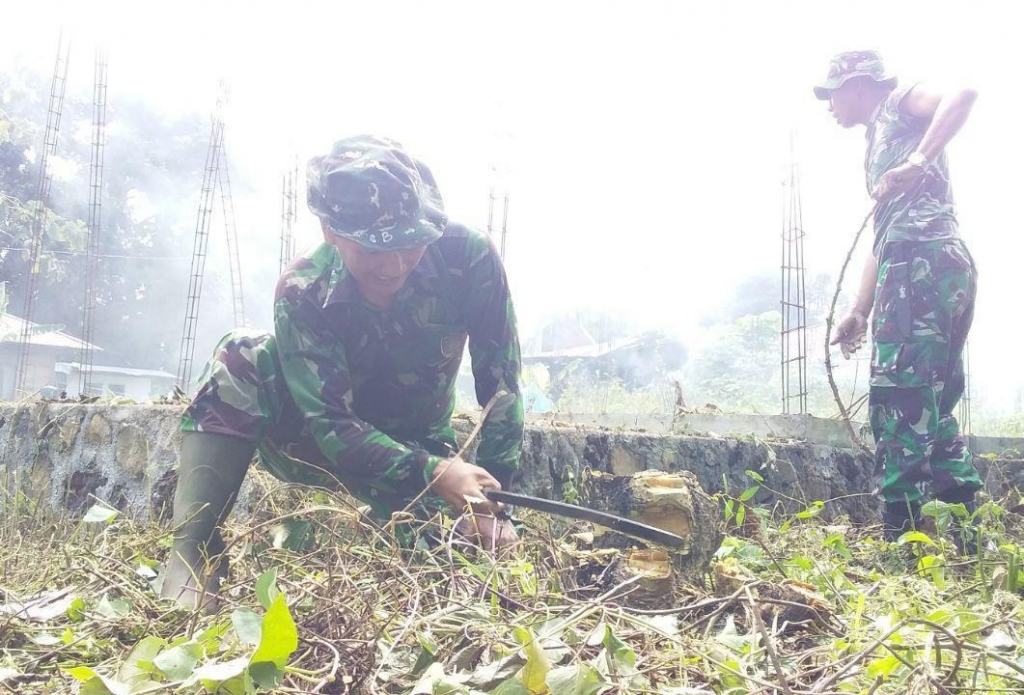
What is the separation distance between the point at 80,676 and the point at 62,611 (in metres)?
0.61

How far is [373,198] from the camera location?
200cm

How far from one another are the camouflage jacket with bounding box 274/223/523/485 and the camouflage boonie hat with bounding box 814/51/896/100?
172 cm

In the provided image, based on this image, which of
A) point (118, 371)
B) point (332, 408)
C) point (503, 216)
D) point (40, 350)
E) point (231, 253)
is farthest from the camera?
point (118, 371)

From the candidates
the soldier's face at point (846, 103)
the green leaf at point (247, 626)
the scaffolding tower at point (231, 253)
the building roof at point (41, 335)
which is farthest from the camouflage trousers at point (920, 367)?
the building roof at point (41, 335)

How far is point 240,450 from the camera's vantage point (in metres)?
2.05

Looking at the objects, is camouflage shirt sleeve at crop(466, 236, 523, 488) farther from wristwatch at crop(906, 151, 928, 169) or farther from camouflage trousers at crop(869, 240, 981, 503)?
wristwatch at crop(906, 151, 928, 169)

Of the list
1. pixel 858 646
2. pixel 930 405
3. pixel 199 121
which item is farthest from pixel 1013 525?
pixel 199 121

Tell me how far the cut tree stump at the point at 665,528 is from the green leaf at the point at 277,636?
975 mm

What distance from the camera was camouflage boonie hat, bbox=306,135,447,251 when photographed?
2000 mm

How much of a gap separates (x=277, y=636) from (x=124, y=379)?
83.1 ft

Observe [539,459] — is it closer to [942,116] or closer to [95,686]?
[942,116]

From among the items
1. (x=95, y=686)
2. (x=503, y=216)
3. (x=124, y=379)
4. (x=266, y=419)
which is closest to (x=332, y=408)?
(x=266, y=419)

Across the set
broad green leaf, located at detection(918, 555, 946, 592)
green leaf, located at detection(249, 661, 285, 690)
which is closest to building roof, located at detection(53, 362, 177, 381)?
broad green leaf, located at detection(918, 555, 946, 592)

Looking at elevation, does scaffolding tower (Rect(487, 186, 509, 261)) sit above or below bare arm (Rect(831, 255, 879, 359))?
above
